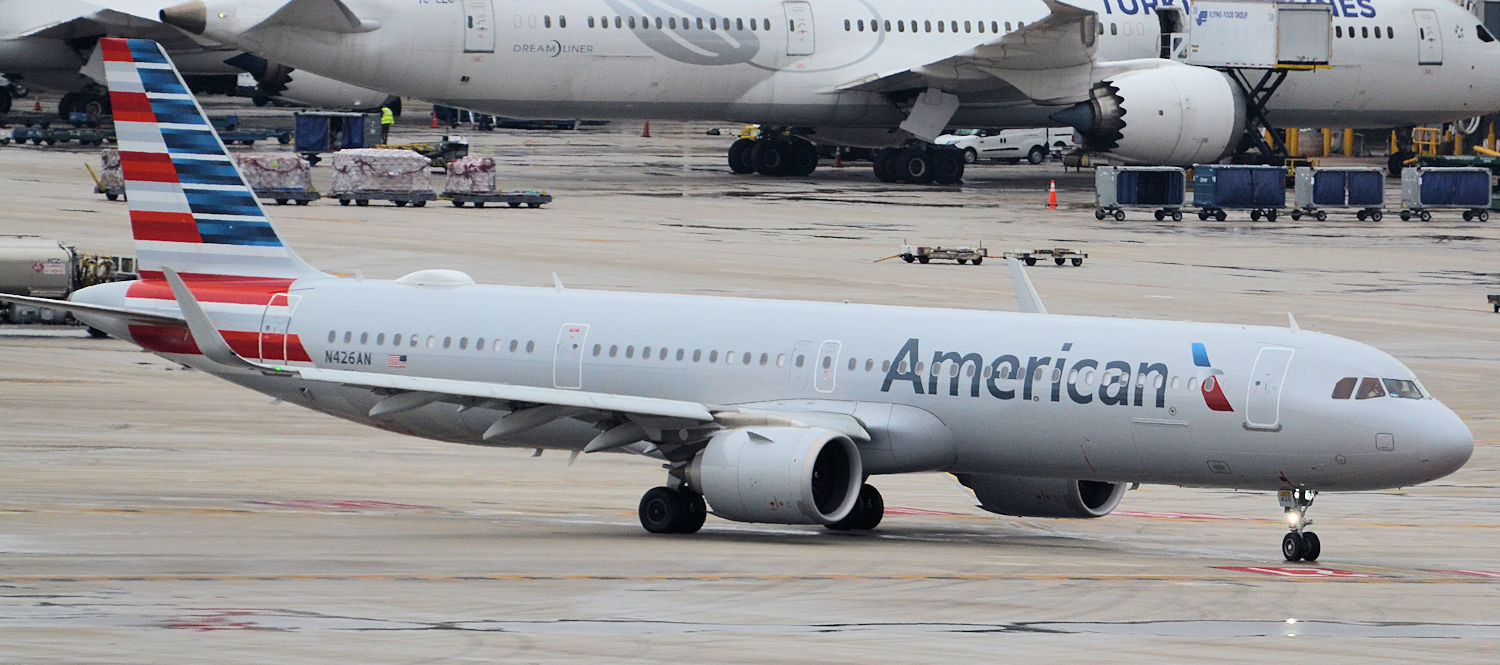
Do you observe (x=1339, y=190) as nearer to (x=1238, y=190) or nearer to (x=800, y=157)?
(x=1238, y=190)

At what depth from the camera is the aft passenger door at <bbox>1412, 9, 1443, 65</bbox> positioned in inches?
2886

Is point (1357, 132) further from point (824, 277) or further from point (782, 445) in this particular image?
point (782, 445)

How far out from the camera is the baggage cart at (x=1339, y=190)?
65.9 meters

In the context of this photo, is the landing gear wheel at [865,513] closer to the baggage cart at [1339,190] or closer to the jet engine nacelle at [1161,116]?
the jet engine nacelle at [1161,116]

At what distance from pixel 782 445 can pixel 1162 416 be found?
12.9 feet

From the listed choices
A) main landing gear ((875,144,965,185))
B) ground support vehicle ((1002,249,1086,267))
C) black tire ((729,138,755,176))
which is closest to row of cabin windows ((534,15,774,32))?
main landing gear ((875,144,965,185))

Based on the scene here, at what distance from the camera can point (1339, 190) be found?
66.3 m

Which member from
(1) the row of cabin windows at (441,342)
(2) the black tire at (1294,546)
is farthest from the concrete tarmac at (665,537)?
(1) the row of cabin windows at (441,342)

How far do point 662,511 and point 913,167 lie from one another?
156 ft

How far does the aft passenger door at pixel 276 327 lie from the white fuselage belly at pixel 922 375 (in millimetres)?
148

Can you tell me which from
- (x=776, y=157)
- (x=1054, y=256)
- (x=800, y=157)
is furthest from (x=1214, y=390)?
(x=776, y=157)

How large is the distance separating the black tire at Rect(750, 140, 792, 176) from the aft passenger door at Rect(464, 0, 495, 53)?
13046 mm

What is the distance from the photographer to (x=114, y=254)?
160 feet

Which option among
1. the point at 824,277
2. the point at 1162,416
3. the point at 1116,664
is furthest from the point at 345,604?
the point at 824,277
